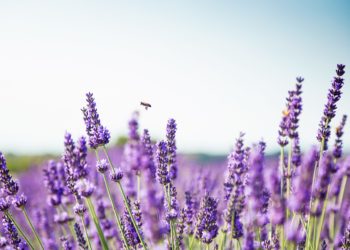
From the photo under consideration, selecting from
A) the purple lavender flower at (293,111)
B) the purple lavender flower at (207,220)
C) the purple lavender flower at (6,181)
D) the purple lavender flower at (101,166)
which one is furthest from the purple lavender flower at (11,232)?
the purple lavender flower at (293,111)

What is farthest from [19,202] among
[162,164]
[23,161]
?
[23,161]

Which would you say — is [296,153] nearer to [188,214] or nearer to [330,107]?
[330,107]

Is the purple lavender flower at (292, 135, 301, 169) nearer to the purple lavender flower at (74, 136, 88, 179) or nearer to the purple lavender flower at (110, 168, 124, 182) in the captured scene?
the purple lavender flower at (110, 168, 124, 182)

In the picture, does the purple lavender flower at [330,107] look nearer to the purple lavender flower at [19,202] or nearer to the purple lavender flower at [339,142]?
the purple lavender flower at [339,142]

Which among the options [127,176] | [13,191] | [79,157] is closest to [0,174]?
[13,191]

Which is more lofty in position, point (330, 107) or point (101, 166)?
point (330, 107)
